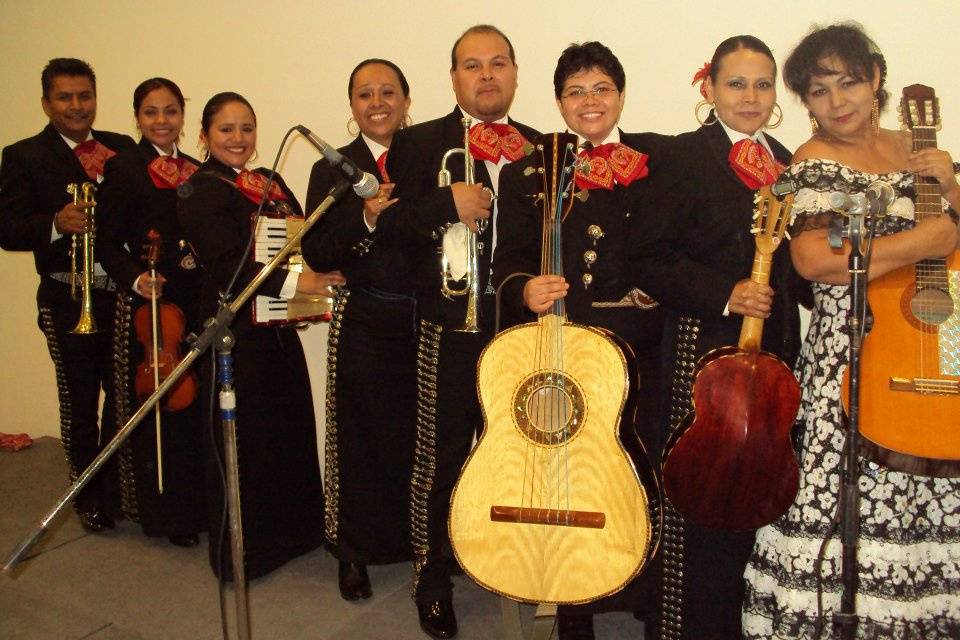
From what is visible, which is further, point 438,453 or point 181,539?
point 181,539

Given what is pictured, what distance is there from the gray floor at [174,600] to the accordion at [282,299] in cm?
104

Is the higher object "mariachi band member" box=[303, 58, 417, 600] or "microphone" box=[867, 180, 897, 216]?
"microphone" box=[867, 180, 897, 216]

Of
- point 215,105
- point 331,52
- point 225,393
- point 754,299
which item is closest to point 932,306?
point 754,299

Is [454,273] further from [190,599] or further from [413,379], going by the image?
[190,599]

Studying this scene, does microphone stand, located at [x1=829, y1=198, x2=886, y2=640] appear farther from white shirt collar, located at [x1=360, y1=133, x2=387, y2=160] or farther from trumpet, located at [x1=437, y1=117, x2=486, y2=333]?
white shirt collar, located at [x1=360, y1=133, x2=387, y2=160]

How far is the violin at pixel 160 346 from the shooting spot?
3260 millimetres

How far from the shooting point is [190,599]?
2992mm

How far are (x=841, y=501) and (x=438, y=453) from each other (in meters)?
1.34

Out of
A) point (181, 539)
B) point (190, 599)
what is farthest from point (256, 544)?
point (181, 539)

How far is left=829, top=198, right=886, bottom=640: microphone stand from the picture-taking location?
1678mm

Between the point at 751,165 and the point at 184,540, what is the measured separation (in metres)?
2.79

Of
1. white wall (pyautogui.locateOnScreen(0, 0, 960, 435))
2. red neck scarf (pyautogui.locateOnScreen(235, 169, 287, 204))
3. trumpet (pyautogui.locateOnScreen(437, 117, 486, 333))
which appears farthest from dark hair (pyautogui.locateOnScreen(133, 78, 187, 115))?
trumpet (pyautogui.locateOnScreen(437, 117, 486, 333))

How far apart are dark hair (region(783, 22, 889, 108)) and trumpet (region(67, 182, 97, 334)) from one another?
9.36ft

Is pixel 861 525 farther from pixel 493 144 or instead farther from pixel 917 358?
pixel 493 144
